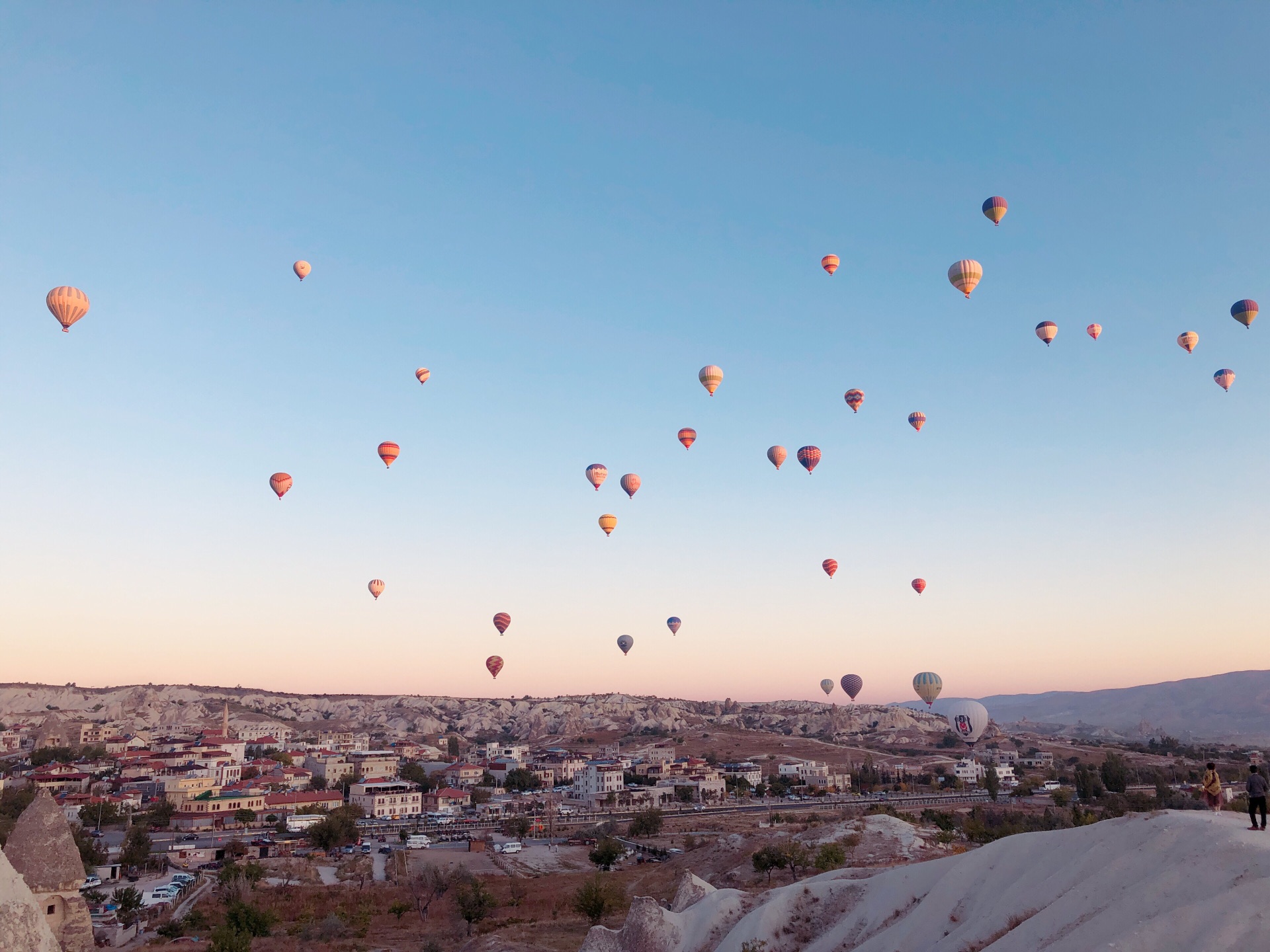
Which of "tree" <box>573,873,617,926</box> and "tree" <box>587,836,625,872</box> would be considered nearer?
"tree" <box>573,873,617,926</box>

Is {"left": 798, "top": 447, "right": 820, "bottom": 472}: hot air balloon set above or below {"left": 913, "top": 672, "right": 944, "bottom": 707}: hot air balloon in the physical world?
above

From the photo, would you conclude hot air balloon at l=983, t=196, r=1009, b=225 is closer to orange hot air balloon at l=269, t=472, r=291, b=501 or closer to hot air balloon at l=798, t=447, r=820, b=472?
hot air balloon at l=798, t=447, r=820, b=472

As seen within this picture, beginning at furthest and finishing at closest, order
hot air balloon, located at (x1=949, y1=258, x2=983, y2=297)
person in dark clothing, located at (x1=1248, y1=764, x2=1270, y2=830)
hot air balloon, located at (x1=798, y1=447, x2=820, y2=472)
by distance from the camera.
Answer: hot air balloon, located at (x1=798, y1=447, x2=820, y2=472), hot air balloon, located at (x1=949, y1=258, x2=983, y2=297), person in dark clothing, located at (x1=1248, y1=764, x2=1270, y2=830)

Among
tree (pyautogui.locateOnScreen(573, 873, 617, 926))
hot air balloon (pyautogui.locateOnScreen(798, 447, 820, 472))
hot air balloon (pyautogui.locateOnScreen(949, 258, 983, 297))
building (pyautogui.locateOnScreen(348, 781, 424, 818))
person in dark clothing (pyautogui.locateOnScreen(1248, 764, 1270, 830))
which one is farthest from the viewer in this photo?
building (pyautogui.locateOnScreen(348, 781, 424, 818))

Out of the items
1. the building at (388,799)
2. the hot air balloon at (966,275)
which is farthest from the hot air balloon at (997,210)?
the building at (388,799)

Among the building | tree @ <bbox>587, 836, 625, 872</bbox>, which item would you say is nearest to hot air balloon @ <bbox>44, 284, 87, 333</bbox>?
A: tree @ <bbox>587, 836, 625, 872</bbox>

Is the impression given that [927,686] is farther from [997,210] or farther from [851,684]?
[997,210]

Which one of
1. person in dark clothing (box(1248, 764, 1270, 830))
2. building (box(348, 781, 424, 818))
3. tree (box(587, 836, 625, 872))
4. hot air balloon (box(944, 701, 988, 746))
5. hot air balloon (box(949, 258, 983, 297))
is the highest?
hot air balloon (box(949, 258, 983, 297))

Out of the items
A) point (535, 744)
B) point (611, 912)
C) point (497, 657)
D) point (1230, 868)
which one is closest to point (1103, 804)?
point (611, 912)
